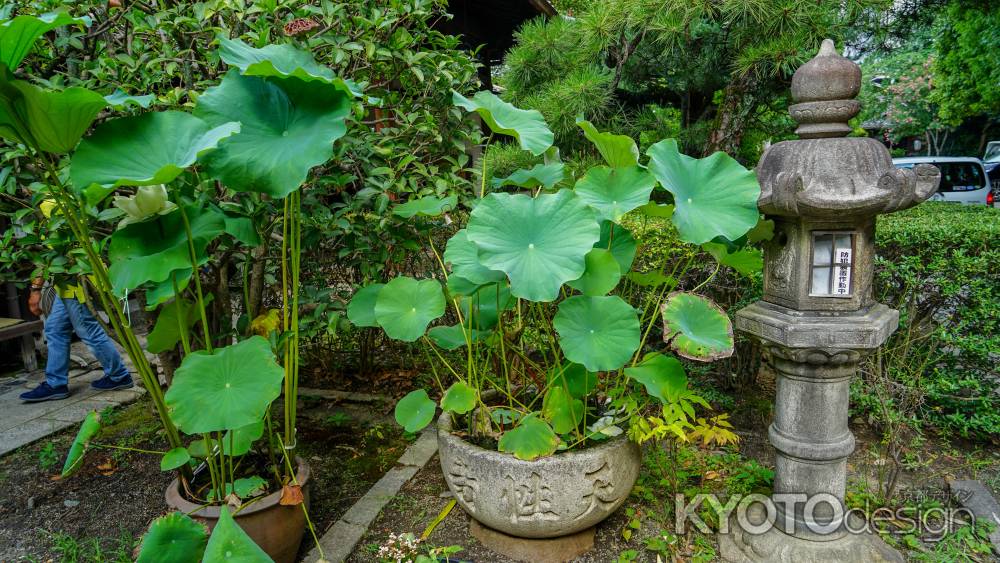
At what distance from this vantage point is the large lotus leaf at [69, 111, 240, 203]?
168cm

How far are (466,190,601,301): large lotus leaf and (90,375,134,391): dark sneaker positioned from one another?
3759 millimetres

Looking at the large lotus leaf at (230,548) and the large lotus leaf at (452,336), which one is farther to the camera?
the large lotus leaf at (452,336)

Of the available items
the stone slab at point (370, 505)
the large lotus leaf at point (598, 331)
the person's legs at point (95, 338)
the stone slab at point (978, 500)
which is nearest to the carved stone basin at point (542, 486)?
the large lotus leaf at point (598, 331)

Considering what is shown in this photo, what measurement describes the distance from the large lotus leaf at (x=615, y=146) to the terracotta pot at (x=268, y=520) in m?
1.67

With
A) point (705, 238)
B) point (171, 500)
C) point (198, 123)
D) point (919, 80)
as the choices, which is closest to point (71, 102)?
point (198, 123)

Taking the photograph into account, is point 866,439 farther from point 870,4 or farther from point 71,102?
point 71,102

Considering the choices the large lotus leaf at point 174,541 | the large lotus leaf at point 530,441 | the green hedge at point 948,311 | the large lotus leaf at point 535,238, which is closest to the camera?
the large lotus leaf at point 174,541

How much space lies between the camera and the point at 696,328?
2102 mm

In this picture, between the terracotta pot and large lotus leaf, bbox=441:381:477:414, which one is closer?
the terracotta pot

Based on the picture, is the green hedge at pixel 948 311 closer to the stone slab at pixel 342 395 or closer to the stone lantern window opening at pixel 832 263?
the stone lantern window opening at pixel 832 263

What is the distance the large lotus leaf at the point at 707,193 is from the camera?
77.2 inches

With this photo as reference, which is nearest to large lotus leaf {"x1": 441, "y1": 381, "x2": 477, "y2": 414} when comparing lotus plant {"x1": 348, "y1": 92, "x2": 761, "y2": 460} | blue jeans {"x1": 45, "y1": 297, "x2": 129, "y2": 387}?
lotus plant {"x1": 348, "y1": 92, "x2": 761, "y2": 460}

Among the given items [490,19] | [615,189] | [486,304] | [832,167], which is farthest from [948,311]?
[490,19]

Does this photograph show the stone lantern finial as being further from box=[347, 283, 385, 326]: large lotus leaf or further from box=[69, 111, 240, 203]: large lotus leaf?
box=[69, 111, 240, 203]: large lotus leaf
